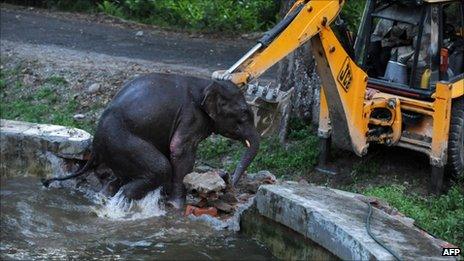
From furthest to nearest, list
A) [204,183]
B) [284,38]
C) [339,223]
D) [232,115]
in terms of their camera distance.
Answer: [284,38], [232,115], [204,183], [339,223]

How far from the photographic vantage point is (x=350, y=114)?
9.49m

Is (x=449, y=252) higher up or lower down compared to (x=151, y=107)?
lower down

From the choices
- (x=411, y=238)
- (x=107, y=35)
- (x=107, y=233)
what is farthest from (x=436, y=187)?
(x=107, y=35)

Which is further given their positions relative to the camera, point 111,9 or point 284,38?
point 111,9

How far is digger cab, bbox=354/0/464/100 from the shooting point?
941cm

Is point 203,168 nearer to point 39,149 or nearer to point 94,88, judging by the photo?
point 39,149

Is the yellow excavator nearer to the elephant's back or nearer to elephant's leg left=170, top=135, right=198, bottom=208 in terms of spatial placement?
the elephant's back

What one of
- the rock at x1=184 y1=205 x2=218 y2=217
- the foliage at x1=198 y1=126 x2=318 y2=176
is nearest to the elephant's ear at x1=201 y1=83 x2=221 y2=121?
the rock at x1=184 y1=205 x2=218 y2=217

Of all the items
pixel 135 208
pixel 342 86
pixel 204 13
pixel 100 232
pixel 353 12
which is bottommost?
pixel 100 232

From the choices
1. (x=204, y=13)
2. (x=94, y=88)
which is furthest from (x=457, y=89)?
(x=204, y=13)

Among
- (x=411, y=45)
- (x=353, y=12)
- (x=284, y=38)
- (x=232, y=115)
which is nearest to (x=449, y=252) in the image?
(x=232, y=115)

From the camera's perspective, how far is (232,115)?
27.5 ft

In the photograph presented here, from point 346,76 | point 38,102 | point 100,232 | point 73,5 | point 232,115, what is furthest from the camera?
point 73,5

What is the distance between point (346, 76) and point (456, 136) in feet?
4.74
